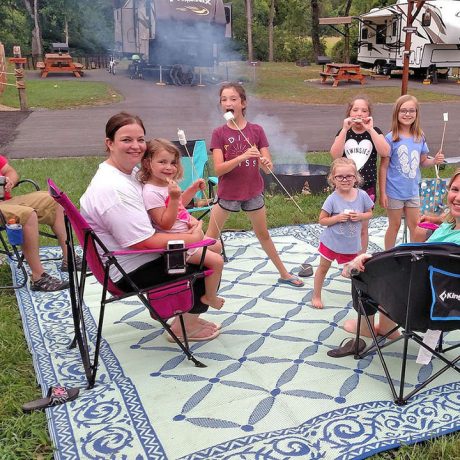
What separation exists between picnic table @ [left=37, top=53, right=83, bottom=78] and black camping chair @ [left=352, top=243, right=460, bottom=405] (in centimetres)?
2189

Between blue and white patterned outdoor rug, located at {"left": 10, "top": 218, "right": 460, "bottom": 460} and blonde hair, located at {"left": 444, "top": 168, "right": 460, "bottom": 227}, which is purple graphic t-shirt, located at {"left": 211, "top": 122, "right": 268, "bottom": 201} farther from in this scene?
blonde hair, located at {"left": 444, "top": 168, "right": 460, "bottom": 227}

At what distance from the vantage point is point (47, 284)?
3.97m

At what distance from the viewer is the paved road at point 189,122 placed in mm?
9422

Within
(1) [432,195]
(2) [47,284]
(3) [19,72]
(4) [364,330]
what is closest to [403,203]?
(1) [432,195]

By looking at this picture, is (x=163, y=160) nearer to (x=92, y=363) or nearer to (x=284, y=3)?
(x=92, y=363)

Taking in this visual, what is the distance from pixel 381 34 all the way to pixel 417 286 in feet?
73.4

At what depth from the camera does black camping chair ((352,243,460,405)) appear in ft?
7.69

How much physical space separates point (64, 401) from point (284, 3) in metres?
33.5

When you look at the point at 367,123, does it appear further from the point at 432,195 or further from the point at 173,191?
the point at 173,191

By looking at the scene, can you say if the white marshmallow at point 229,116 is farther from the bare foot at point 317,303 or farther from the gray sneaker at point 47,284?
the gray sneaker at point 47,284

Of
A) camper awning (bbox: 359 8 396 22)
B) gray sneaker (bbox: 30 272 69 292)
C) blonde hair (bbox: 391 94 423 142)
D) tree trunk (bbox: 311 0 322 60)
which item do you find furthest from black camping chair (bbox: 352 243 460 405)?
tree trunk (bbox: 311 0 322 60)

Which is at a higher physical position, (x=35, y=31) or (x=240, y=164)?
(x=35, y=31)

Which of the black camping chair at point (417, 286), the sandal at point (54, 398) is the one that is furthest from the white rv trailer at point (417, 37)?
the sandal at point (54, 398)

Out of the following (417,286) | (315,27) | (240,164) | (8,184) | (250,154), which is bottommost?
(417,286)
